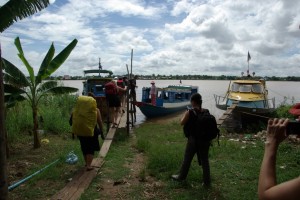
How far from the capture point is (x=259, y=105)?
53.7ft

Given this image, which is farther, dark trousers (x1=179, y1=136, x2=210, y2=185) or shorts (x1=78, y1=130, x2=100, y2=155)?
shorts (x1=78, y1=130, x2=100, y2=155)

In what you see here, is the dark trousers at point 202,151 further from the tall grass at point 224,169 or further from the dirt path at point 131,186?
the dirt path at point 131,186

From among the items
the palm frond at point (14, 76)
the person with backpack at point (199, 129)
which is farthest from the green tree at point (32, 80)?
the person with backpack at point (199, 129)

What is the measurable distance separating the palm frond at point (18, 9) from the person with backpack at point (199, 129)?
3620mm

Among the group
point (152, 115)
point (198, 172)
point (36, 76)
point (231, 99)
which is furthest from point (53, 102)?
point (198, 172)

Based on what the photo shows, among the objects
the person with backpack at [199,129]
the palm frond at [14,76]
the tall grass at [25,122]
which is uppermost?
the palm frond at [14,76]

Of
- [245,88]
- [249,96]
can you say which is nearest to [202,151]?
[249,96]

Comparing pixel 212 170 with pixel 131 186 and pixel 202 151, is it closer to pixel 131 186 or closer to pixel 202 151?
pixel 202 151

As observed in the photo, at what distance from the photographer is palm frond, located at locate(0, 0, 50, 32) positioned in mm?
6250

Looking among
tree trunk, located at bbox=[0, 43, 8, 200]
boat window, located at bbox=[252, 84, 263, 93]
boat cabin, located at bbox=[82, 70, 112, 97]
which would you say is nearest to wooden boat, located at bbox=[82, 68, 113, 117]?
boat cabin, located at bbox=[82, 70, 112, 97]

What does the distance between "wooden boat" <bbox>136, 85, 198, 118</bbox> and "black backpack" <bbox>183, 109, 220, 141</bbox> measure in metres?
13.7

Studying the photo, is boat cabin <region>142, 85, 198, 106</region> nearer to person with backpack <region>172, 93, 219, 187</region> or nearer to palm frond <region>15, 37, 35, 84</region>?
palm frond <region>15, 37, 35, 84</region>

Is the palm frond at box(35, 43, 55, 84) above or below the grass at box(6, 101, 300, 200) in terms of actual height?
above

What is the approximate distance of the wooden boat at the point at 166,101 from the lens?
21352 mm
